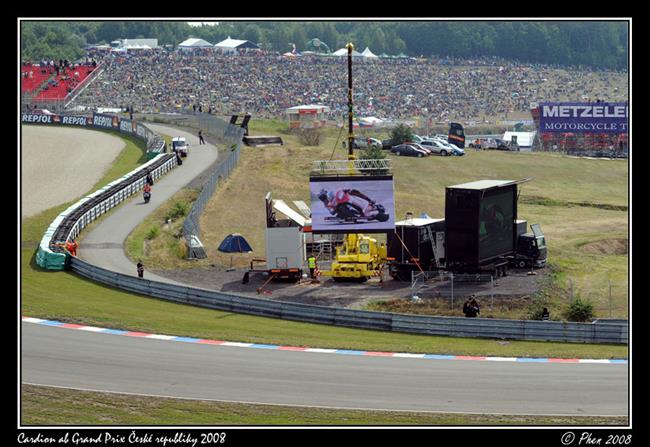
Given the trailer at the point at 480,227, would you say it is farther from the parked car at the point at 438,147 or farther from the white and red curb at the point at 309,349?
the parked car at the point at 438,147

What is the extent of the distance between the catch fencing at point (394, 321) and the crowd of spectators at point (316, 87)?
81.2 m

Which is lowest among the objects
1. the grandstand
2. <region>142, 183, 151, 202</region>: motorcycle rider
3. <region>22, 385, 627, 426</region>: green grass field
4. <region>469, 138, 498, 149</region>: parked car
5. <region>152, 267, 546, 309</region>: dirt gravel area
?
<region>22, 385, 627, 426</region>: green grass field

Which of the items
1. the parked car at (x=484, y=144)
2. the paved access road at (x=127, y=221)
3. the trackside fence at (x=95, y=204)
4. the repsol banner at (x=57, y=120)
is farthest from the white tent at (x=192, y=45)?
the paved access road at (x=127, y=221)

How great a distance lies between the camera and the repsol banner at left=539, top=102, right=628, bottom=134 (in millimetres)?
89375

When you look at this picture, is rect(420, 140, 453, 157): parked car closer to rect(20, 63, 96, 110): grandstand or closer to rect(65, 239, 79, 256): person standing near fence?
rect(65, 239, 79, 256): person standing near fence

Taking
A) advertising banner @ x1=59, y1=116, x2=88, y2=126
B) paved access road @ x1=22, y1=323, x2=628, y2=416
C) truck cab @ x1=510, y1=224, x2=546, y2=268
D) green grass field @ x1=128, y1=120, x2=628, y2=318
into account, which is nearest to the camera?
paved access road @ x1=22, y1=323, x2=628, y2=416

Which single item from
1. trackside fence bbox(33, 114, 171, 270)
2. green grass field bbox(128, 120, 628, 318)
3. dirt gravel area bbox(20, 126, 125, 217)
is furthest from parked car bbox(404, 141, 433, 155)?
dirt gravel area bbox(20, 126, 125, 217)

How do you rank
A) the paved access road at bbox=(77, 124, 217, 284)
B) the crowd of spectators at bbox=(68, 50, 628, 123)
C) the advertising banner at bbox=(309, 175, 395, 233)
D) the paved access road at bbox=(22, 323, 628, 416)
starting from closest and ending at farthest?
the paved access road at bbox=(22, 323, 628, 416) < the advertising banner at bbox=(309, 175, 395, 233) < the paved access road at bbox=(77, 124, 217, 284) < the crowd of spectators at bbox=(68, 50, 628, 123)

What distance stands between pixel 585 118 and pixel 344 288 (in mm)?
56319

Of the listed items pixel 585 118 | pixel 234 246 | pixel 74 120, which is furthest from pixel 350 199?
pixel 74 120

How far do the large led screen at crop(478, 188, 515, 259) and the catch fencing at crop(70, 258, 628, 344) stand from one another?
24.9ft

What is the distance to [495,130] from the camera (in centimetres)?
12169

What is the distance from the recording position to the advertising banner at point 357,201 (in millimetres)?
39312

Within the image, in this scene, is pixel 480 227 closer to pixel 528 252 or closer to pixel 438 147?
pixel 528 252
